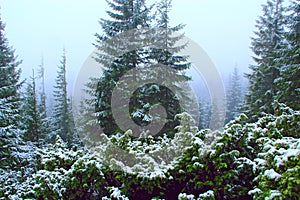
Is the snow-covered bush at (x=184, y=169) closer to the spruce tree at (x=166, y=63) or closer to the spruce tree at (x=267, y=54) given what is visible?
the spruce tree at (x=166, y=63)

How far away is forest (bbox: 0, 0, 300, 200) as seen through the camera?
352 centimetres

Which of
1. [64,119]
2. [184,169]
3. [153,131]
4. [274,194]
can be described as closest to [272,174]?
[274,194]

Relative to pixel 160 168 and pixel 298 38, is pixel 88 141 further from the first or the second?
pixel 298 38

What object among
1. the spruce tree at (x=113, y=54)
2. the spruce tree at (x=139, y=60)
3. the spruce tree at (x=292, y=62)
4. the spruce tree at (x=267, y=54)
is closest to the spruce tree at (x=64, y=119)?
the spruce tree at (x=113, y=54)

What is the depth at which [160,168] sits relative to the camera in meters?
3.83

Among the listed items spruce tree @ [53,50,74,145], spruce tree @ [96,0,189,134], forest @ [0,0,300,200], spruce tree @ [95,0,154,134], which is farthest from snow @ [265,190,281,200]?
spruce tree @ [53,50,74,145]

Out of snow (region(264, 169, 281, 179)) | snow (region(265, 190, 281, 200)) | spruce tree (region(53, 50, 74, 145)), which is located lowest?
snow (region(265, 190, 281, 200))

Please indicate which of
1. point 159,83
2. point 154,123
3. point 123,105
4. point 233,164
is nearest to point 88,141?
point 123,105

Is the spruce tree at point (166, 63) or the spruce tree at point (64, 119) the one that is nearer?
the spruce tree at point (166, 63)

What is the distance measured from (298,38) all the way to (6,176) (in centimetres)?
1344

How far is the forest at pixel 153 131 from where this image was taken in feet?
11.5

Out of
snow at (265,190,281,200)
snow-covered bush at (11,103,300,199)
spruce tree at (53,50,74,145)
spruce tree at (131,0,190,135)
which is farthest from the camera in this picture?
spruce tree at (53,50,74,145)

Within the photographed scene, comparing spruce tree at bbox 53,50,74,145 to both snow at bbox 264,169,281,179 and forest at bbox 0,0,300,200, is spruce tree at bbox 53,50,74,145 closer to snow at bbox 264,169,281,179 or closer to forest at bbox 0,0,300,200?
forest at bbox 0,0,300,200

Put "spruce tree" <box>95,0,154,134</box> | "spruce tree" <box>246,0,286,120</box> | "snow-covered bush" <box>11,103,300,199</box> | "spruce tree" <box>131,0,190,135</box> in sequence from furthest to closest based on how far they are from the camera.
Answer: "spruce tree" <box>246,0,286,120</box>, "spruce tree" <box>131,0,190,135</box>, "spruce tree" <box>95,0,154,134</box>, "snow-covered bush" <box>11,103,300,199</box>
